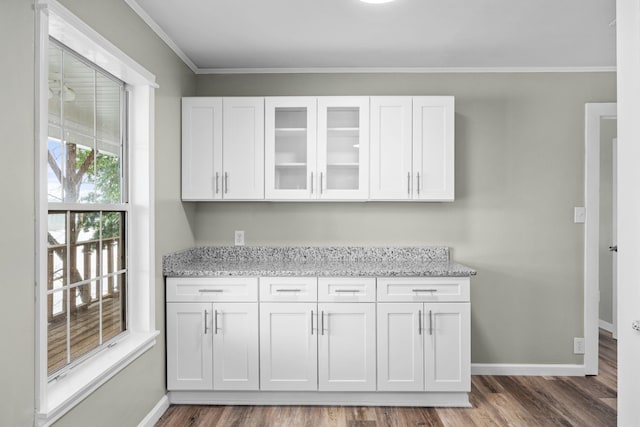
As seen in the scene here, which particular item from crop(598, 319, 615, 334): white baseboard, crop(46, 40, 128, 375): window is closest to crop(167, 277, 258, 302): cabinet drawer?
crop(46, 40, 128, 375): window

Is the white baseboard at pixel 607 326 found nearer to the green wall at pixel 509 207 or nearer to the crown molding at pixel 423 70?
the green wall at pixel 509 207

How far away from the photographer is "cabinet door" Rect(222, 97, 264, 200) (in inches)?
132

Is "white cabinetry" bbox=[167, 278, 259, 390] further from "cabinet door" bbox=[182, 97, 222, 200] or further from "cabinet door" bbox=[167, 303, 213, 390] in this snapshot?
"cabinet door" bbox=[182, 97, 222, 200]

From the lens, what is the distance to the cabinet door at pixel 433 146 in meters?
3.32

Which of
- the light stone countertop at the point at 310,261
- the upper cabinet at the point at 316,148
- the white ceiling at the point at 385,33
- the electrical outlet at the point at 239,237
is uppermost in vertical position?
the white ceiling at the point at 385,33

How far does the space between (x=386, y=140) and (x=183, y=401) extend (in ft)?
7.52

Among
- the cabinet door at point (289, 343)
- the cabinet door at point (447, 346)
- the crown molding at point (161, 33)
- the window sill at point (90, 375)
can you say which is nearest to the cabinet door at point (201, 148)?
the crown molding at point (161, 33)

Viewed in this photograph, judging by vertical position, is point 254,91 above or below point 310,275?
above

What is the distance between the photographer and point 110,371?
226cm

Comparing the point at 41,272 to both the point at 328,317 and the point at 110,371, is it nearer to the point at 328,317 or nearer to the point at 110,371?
the point at 110,371

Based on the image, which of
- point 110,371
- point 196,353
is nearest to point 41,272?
point 110,371

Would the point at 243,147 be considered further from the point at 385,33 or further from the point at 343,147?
the point at 385,33

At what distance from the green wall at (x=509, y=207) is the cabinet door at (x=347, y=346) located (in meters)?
0.74

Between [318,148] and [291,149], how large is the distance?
0.67 ft
